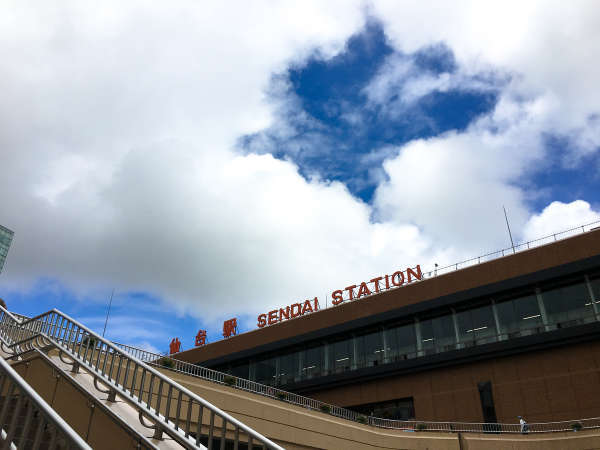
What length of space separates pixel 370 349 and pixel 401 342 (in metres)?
3.00

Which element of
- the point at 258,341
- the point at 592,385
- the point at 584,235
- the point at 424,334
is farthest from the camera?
the point at 258,341

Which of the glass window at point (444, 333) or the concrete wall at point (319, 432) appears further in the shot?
the glass window at point (444, 333)

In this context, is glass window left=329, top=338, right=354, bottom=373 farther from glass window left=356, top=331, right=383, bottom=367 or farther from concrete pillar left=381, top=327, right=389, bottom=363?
concrete pillar left=381, top=327, right=389, bottom=363

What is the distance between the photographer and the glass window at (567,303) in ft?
99.7

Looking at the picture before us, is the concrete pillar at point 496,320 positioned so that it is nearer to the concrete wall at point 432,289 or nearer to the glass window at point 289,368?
the concrete wall at point 432,289

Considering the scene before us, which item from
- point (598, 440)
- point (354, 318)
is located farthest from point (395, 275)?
point (598, 440)

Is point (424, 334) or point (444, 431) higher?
point (424, 334)

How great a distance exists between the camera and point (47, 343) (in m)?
12.3

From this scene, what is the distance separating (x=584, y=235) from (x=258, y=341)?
2993cm

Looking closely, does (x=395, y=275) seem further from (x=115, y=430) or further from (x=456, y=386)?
(x=115, y=430)

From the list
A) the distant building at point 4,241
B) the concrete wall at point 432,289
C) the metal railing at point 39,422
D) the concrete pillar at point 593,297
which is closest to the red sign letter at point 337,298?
the concrete wall at point 432,289

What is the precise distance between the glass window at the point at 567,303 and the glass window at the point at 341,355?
52.3 ft

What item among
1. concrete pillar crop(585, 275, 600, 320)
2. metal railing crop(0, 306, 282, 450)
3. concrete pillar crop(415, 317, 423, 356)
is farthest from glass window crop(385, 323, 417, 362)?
metal railing crop(0, 306, 282, 450)

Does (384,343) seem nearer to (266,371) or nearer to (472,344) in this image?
(472,344)
